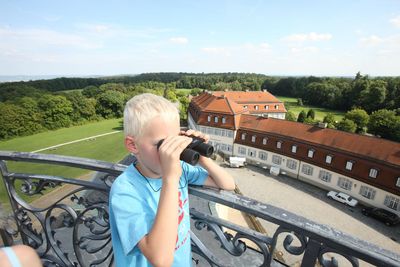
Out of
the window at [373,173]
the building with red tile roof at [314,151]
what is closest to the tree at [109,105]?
the building with red tile roof at [314,151]

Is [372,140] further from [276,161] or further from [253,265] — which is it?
[253,265]

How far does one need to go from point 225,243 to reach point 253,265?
1.42 meters

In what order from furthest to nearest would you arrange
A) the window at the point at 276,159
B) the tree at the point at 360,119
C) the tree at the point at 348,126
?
the tree at the point at 360,119 → the tree at the point at 348,126 → the window at the point at 276,159

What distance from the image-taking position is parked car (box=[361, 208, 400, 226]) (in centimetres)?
1460

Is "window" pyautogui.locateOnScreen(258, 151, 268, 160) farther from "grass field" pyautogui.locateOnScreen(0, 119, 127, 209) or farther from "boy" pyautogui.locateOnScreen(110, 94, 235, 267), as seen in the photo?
"boy" pyautogui.locateOnScreen(110, 94, 235, 267)

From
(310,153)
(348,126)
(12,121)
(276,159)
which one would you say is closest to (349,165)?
(310,153)

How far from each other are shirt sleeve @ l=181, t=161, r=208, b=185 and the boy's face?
44 cm

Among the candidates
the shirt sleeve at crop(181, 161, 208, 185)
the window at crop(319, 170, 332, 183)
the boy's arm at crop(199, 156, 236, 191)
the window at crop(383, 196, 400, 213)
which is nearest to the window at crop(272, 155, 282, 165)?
the window at crop(319, 170, 332, 183)

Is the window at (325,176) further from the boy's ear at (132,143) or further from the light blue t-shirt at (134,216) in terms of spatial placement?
the boy's ear at (132,143)

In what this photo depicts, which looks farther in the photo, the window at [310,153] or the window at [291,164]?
the window at [291,164]

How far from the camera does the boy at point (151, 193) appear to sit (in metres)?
1.21

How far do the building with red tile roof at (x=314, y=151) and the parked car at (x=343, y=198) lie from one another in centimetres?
50

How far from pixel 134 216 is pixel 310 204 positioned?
18.2 metres

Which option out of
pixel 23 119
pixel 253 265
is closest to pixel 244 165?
pixel 253 265
